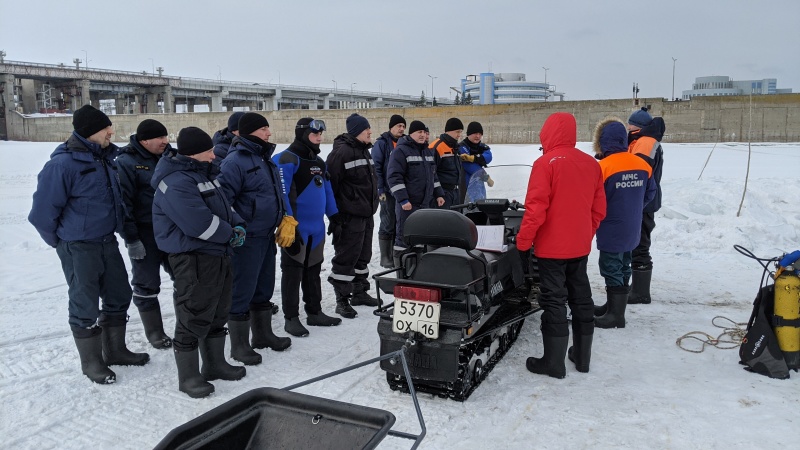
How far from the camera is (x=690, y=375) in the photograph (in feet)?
12.7

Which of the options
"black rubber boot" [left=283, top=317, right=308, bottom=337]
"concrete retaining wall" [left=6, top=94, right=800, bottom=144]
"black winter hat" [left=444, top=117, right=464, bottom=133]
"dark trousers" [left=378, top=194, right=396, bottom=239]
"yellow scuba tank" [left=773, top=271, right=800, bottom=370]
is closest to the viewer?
"yellow scuba tank" [left=773, top=271, right=800, bottom=370]

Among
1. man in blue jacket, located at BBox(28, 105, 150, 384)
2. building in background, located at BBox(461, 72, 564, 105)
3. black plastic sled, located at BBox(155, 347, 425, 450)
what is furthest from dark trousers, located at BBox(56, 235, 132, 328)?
building in background, located at BBox(461, 72, 564, 105)

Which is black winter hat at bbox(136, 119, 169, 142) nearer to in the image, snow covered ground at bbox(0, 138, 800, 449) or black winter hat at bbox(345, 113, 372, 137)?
snow covered ground at bbox(0, 138, 800, 449)

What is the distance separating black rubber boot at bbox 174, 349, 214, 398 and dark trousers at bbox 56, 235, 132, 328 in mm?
702

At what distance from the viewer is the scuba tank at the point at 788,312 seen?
3.76 m

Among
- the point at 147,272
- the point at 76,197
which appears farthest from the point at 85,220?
the point at 147,272

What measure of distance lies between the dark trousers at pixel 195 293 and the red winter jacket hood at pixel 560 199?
2.10 meters

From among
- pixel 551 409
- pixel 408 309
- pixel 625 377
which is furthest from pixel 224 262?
pixel 625 377

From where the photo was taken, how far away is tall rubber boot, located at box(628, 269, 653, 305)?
5520 mm

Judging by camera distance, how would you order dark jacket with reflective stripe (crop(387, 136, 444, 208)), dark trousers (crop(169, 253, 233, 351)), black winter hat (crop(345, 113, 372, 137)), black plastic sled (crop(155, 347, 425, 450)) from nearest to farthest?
black plastic sled (crop(155, 347, 425, 450)) < dark trousers (crop(169, 253, 233, 351)) < black winter hat (crop(345, 113, 372, 137)) < dark jacket with reflective stripe (crop(387, 136, 444, 208))

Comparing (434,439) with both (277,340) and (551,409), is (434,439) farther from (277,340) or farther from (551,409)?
(277,340)

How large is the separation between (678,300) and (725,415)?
8.28ft

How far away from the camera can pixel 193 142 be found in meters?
3.54

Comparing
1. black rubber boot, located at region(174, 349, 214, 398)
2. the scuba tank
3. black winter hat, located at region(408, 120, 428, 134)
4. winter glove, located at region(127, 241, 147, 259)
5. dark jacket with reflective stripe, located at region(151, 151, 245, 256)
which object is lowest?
black rubber boot, located at region(174, 349, 214, 398)
